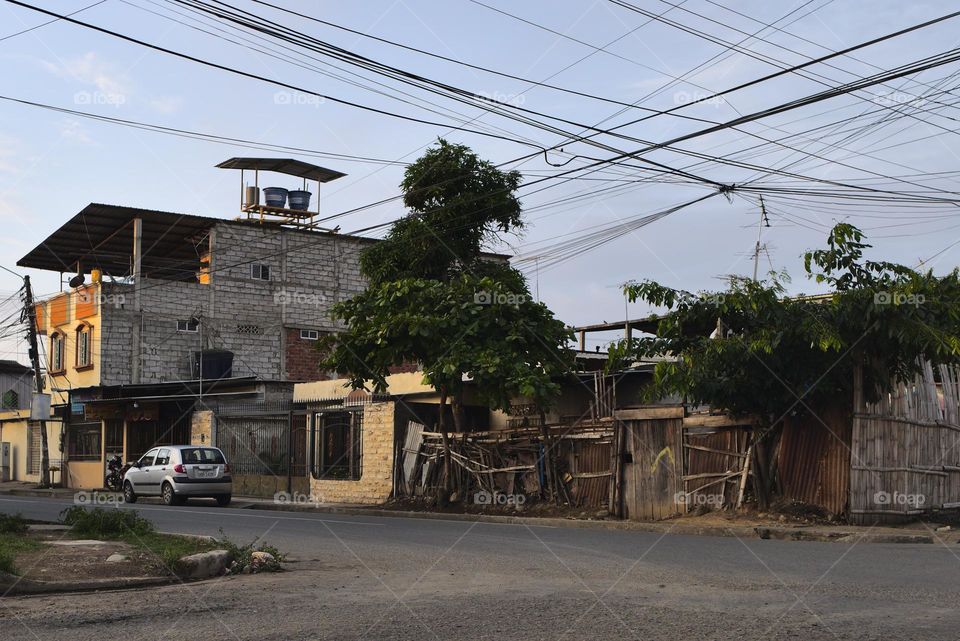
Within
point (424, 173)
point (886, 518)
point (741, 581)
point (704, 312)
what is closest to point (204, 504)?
point (424, 173)

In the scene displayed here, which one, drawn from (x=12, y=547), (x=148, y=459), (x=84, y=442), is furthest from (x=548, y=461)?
(x=84, y=442)

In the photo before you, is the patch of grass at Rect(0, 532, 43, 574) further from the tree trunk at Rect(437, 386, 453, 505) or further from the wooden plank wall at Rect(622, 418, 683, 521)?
the tree trunk at Rect(437, 386, 453, 505)

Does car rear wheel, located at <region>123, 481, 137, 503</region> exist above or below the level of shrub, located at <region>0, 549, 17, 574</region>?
below

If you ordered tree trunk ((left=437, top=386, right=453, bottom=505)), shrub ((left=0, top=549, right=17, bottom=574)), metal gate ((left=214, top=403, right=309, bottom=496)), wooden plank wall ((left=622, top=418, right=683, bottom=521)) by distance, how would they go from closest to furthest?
shrub ((left=0, top=549, right=17, bottom=574)), wooden plank wall ((left=622, top=418, right=683, bottom=521)), tree trunk ((left=437, top=386, right=453, bottom=505)), metal gate ((left=214, top=403, right=309, bottom=496))

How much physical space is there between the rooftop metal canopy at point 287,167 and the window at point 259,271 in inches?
165

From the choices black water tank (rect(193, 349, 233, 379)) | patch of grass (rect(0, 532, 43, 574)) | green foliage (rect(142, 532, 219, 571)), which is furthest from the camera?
black water tank (rect(193, 349, 233, 379))

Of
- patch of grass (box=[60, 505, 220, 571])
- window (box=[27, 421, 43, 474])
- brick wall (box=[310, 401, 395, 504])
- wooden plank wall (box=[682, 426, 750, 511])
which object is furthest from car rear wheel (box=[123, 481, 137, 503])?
window (box=[27, 421, 43, 474])

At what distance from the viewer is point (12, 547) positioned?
39.1 feet

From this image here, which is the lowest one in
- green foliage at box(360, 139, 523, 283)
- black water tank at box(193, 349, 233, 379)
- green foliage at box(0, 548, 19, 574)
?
green foliage at box(0, 548, 19, 574)

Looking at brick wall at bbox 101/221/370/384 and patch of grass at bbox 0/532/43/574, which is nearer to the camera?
patch of grass at bbox 0/532/43/574

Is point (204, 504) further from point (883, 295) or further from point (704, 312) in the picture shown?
point (883, 295)

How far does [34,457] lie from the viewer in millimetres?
47500

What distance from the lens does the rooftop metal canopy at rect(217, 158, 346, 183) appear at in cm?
4234

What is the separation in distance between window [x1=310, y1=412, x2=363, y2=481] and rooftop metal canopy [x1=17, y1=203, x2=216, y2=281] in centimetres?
1522
